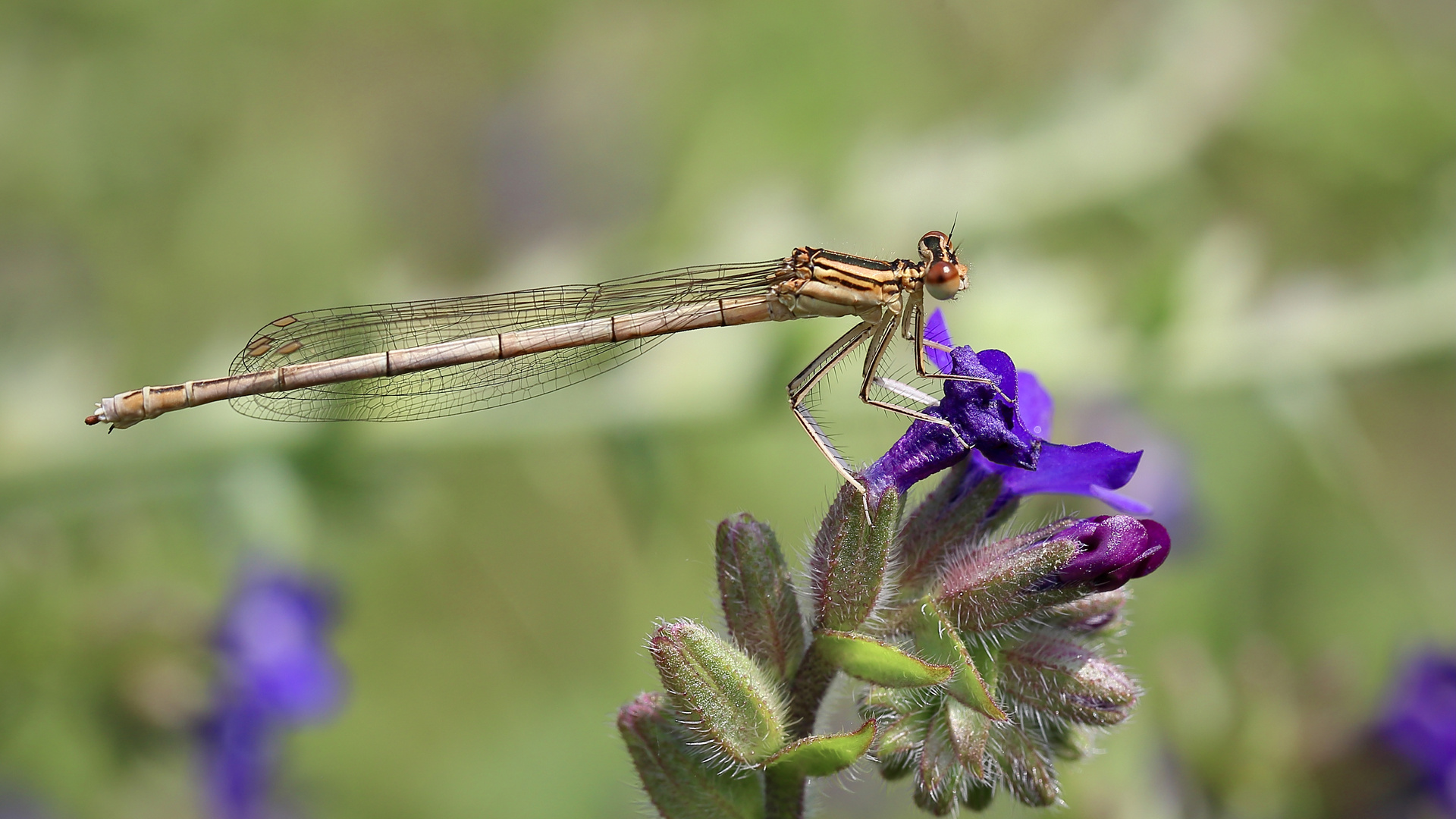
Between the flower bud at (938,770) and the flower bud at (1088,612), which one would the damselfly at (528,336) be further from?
the flower bud at (938,770)

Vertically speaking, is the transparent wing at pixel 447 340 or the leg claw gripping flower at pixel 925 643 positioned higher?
the transparent wing at pixel 447 340

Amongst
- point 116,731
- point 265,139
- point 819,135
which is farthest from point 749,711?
point 265,139

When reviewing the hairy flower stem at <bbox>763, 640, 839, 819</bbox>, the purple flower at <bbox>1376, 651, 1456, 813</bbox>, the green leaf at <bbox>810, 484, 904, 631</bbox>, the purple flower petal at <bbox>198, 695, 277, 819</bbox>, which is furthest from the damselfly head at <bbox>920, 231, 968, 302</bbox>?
the purple flower petal at <bbox>198, 695, 277, 819</bbox>

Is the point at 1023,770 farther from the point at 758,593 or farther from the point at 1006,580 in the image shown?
the point at 758,593

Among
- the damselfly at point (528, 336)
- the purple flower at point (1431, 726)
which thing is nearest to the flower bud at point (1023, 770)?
the damselfly at point (528, 336)

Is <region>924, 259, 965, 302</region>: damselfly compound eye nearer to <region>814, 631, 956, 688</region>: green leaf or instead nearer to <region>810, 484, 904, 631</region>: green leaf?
<region>810, 484, 904, 631</region>: green leaf
